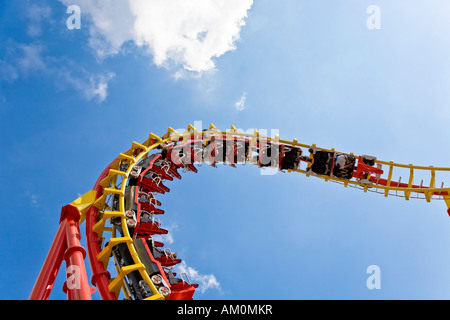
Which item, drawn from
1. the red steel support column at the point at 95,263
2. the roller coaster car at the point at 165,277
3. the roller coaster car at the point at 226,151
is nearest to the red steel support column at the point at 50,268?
the red steel support column at the point at 95,263

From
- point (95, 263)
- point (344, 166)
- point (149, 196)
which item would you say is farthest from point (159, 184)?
point (344, 166)

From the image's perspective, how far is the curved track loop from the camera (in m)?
8.00

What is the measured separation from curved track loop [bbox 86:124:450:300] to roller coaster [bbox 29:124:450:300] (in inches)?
0.9

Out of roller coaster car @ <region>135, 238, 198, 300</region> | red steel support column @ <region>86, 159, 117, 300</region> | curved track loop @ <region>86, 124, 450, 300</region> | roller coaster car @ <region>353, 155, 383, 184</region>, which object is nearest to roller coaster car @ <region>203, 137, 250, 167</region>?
curved track loop @ <region>86, 124, 450, 300</region>

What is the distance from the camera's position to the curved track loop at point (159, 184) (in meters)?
8.00

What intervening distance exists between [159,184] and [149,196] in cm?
138

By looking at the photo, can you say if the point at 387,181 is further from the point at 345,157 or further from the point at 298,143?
the point at 298,143

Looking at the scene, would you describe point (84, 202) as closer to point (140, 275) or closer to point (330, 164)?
point (140, 275)

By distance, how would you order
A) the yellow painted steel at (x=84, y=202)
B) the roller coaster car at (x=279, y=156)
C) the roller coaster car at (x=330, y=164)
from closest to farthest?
the yellow painted steel at (x=84, y=202)
the roller coaster car at (x=330, y=164)
the roller coaster car at (x=279, y=156)

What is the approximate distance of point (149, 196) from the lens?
11.6 m

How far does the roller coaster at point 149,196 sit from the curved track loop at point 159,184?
0.9 inches

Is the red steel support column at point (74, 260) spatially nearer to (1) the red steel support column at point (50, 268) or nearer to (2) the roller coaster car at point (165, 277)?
(1) the red steel support column at point (50, 268)

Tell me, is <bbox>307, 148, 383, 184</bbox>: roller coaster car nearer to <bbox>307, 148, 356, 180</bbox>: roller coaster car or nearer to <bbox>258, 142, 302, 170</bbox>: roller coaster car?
<bbox>307, 148, 356, 180</bbox>: roller coaster car
